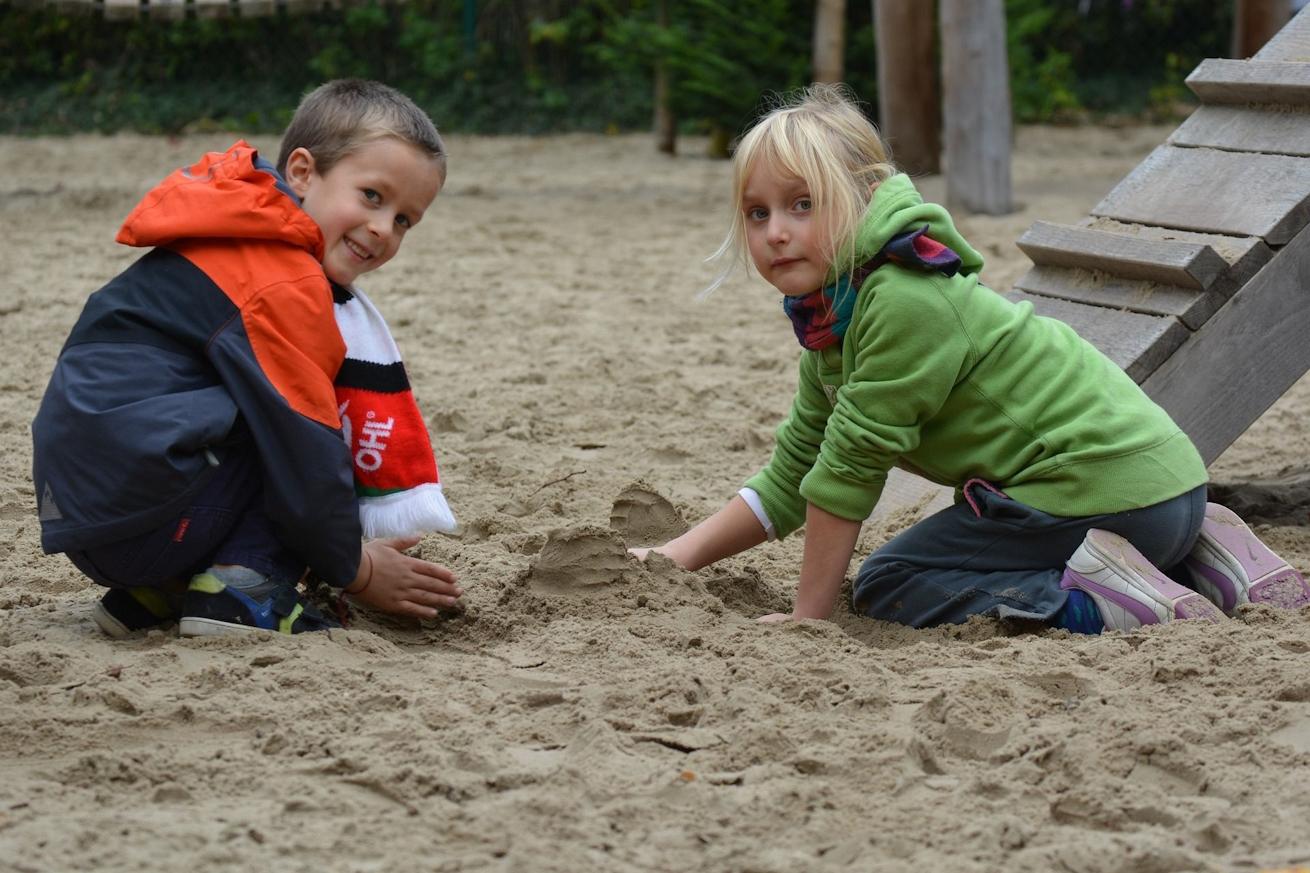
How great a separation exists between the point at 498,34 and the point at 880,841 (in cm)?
1314

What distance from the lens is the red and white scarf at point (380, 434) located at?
9.05 feet

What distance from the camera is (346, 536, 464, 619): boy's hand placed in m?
2.83

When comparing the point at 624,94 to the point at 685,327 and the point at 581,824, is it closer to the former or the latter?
the point at 685,327

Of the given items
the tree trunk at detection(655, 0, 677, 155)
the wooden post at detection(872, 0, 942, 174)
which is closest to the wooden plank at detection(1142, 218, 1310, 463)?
the wooden post at detection(872, 0, 942, 174)

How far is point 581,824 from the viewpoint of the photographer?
199 cm

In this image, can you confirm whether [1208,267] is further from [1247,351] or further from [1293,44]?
[1293,44]

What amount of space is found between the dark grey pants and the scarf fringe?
88cm

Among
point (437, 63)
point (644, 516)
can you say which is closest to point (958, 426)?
point (644, 516)

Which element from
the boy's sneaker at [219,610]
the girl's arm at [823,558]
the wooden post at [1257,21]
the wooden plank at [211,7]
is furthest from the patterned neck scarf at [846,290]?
the wooden post at [1257,21]

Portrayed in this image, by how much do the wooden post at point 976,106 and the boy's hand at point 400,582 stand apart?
19.1 feet

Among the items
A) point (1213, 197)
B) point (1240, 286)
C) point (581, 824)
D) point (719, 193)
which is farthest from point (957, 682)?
point (719, 193)

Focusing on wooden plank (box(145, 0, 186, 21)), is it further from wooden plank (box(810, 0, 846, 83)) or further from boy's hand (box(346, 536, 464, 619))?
boy's hand (box(346, 536, 464, 619))

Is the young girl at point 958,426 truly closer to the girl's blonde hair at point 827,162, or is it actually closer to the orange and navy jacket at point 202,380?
the girl's blonde hair at point 827,162

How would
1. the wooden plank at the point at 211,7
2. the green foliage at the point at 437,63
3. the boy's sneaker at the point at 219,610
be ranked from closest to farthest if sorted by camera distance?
the boy's sneaker at the point at 219,610
the wooden plank at the point at 211,7
the green foliage at the point at 437,63
